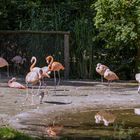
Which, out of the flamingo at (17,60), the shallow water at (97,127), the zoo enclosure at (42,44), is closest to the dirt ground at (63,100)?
the shallow water at (97,127)

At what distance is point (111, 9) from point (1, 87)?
5570 mm

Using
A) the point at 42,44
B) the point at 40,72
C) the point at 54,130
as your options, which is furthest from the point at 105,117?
the point at 42,44

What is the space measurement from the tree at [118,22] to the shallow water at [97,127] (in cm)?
740

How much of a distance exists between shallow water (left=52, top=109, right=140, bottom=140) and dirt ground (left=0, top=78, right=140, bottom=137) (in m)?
0.50

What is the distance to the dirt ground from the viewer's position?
11.7 metres

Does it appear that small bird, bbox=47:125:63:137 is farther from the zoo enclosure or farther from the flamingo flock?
the zoo enclosure

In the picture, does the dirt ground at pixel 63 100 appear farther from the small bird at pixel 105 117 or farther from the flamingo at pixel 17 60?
the flamingo at pixel 17 60

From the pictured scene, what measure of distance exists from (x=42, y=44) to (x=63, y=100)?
274 inches

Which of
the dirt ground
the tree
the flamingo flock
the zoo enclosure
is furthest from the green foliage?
the flamingo flock

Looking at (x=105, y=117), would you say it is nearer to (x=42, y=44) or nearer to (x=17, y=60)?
(x=17, y=60)

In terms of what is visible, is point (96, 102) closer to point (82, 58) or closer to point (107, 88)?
point (107, 88)

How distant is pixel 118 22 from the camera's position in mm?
20125

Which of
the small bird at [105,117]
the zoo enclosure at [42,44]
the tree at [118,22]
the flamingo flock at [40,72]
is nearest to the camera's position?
the small bird at [105,117]

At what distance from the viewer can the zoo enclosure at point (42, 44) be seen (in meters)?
20.6
